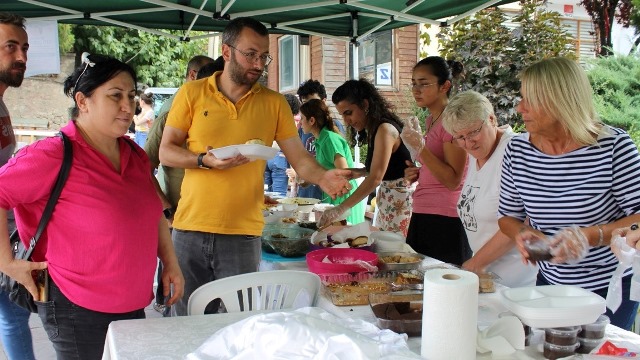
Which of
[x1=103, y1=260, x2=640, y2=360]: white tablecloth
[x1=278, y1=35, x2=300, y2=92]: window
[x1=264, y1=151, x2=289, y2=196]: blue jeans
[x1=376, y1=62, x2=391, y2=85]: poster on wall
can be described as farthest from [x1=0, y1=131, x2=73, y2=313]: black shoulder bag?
[x1=278, y1=35, x2=300, y2=92]: window

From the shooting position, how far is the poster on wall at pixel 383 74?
962cm

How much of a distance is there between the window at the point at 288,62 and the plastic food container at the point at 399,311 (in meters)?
9.91

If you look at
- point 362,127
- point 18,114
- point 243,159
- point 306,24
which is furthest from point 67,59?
point 243,159

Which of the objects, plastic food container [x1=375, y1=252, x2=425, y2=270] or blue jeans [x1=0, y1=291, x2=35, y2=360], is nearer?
plastic food container [x1=375, y1=252, x2=425, y2=270]

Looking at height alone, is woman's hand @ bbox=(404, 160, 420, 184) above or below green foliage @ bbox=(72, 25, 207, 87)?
below

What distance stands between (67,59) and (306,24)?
9.27m

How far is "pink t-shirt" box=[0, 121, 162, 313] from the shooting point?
5.88 feet

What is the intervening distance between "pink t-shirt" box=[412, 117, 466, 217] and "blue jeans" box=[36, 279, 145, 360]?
6.27 ft

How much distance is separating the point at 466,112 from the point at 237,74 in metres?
1.04

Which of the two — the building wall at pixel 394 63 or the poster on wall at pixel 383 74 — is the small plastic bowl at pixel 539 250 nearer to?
the building wall at pixel 394 63

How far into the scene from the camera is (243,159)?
232 centimetres

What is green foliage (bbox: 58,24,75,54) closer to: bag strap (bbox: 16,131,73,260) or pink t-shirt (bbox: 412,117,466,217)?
pink t-shirt (bbox: 412,117,466,217)

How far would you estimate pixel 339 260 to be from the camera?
2.35 meters

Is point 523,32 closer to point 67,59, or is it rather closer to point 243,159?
point 243,159
